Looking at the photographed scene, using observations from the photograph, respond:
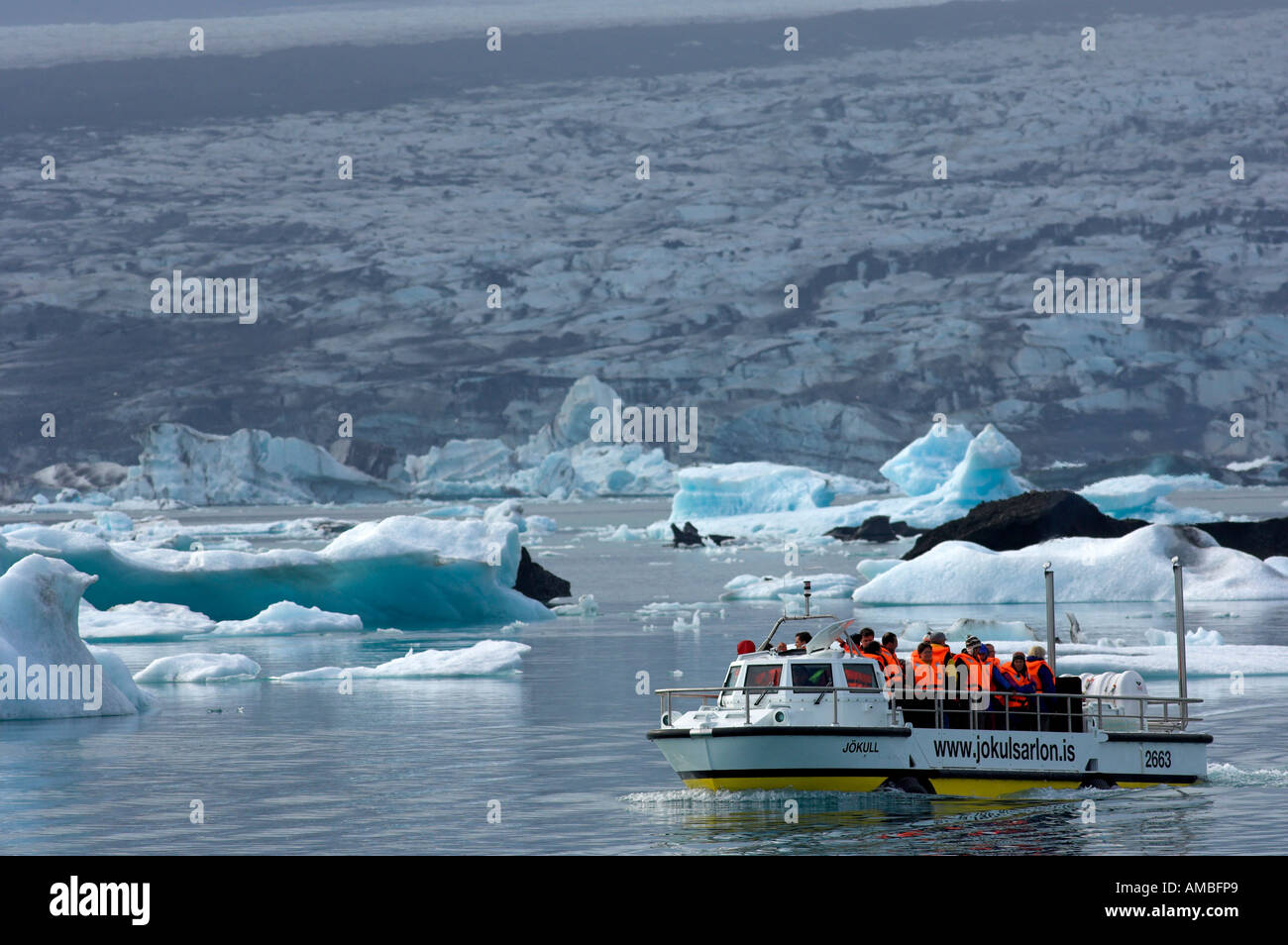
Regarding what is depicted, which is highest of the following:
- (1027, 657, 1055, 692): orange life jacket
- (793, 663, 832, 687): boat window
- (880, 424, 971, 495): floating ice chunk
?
(880, 424, 971, 495): floating ice chunk

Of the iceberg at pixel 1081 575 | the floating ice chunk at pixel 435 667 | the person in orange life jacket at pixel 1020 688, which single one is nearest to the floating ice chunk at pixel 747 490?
the iceberg at pixel 1081 575

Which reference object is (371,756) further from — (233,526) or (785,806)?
(233,526)

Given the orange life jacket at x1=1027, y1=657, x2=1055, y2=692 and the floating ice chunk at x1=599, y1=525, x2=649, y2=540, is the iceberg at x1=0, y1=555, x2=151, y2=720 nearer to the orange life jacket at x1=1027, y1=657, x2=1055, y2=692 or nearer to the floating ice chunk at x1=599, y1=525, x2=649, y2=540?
the orange life jacket at x1=1027, y1=657, x2=1055, y2=692

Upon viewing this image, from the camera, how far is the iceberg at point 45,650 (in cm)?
2252

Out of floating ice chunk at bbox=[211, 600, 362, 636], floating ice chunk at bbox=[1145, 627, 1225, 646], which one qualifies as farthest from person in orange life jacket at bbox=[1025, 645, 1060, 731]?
floating ice chunk at bbox=[211, 600, 362, 636]

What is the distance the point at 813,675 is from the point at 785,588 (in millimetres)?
29634

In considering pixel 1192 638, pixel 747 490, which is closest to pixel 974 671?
pixel 1192 638

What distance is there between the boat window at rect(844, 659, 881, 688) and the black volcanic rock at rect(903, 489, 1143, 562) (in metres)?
33.5

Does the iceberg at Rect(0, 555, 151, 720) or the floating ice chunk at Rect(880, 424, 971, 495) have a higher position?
the floating ice chunk at Rect(880, 424, 971, 495)

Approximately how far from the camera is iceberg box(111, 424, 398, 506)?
116000mm

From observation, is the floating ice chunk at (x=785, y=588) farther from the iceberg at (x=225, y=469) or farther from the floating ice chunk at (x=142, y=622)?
the iceberg at (x=225, y=469)

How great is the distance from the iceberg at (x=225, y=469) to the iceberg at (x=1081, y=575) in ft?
267
